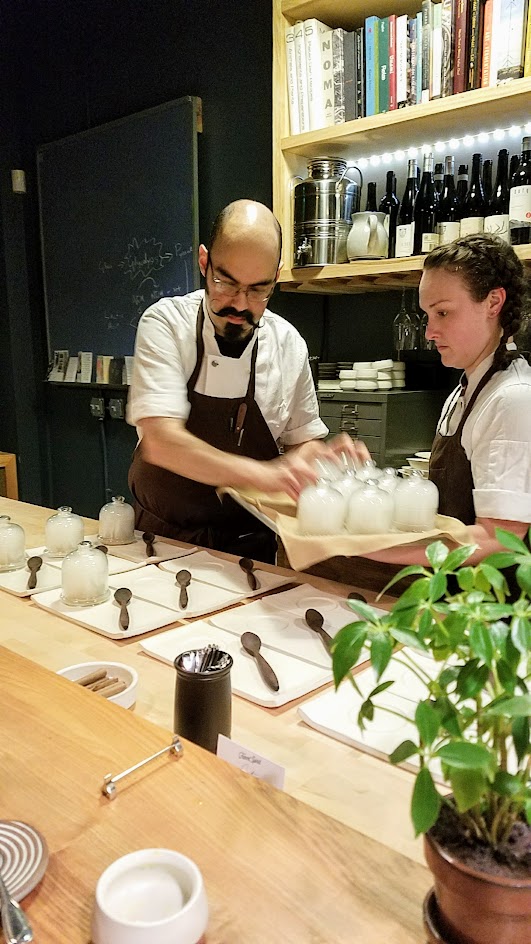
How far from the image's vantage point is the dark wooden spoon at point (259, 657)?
115 centimetres

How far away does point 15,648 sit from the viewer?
1.32 meters

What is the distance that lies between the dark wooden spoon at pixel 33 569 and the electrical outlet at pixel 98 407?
2766mm

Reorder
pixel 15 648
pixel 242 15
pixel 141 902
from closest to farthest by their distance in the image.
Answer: pixel 141 902
pixel 15 648
pixel 242 15

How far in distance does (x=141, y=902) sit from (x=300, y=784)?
0.35 m

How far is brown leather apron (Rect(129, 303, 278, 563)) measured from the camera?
6.95ft

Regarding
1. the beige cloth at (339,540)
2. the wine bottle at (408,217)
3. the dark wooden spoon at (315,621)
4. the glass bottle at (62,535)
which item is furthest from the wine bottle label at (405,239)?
the dark wooden spoon at (315,621)

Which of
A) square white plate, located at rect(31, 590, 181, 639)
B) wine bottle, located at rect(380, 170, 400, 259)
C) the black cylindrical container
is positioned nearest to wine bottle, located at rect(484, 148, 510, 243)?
wine bottle, located at rect(380, 170, 400, 259)

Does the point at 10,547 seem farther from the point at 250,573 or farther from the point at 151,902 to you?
the point at 151,902

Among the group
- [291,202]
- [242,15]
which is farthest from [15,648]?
[242,15]

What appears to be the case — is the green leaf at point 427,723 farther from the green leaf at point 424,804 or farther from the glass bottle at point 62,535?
the glass bottle at point 62,535

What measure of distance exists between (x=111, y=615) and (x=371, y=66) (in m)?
2.22

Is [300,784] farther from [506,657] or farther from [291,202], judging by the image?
[291,202]

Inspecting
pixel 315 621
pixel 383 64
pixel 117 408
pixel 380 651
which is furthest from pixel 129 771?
pixel 117 408

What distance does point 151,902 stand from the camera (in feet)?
1.97
